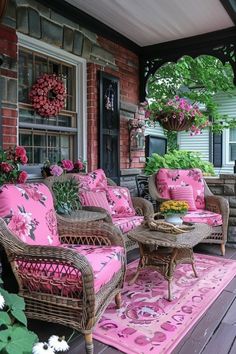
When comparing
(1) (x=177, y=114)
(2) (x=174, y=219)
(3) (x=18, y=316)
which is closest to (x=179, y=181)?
(1) (x=177, y=114)

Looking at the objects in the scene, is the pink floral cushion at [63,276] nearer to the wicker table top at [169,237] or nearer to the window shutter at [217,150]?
the wicker table top at [169,237]

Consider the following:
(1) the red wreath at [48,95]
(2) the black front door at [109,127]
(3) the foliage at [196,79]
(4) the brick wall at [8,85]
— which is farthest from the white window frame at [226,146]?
(4) the brick wall at [8,85]

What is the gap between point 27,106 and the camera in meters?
3.56

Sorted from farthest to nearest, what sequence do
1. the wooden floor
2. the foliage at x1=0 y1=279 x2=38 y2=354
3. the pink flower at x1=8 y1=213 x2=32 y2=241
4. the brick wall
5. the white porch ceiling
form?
the white porch ceiling < the brick wall < the pink flower at x1=8 y1=213 x2=32 y2=241 < the wooden floor < the foliage at x1=0 y1=279 x2=38 y2=354

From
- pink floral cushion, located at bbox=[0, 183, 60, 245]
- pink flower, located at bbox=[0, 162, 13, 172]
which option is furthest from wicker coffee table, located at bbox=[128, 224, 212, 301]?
pink flower, located at bbox=[0, 162, 13, 172]

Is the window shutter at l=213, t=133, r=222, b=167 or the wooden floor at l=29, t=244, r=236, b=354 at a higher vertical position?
the window shutter at l=213, t=133, r=222, b=167

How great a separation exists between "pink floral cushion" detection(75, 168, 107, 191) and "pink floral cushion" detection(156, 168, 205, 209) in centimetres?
91

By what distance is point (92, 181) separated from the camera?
3.63m

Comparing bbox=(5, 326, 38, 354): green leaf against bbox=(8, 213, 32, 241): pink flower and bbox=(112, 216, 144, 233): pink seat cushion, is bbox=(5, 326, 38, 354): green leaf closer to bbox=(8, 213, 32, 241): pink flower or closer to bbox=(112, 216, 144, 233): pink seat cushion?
bbox=(8, 213, 32, 241): pink flower

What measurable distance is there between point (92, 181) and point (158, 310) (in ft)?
5.41

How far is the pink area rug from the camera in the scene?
197cm

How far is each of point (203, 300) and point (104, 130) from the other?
8.69 ft

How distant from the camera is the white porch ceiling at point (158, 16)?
3.80m

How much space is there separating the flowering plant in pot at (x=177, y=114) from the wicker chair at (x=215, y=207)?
0.72 meters
